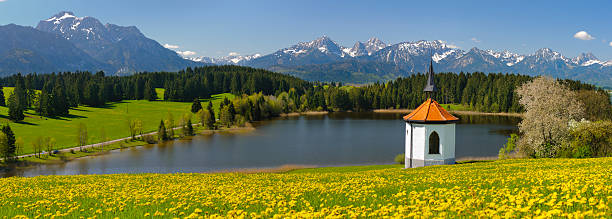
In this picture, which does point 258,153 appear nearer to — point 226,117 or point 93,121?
point 226,117

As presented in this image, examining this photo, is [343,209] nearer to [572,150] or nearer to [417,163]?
[417,163]

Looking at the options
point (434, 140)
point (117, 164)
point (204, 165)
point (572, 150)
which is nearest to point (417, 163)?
point (434, 140)

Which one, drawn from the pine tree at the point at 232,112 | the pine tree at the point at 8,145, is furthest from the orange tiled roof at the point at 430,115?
the pine tree at the point at 232,112

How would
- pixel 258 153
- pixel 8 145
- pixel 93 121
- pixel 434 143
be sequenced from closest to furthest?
1. pixel 434 143
2. pixel 8 145
3. pixel 258 153
4. pixel 93 121

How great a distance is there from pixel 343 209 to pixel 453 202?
9.86ft

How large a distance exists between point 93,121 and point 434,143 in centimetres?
12738

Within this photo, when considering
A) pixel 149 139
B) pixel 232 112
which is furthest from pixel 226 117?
pixel 149 139

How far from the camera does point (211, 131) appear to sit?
120938mm

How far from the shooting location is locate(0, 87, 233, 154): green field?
98.7 m

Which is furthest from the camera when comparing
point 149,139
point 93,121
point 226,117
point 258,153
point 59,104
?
point 226,117

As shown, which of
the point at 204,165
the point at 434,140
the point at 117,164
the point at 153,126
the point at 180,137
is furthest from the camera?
the point at 153,126

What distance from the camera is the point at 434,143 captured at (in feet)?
137

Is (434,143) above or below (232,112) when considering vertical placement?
below

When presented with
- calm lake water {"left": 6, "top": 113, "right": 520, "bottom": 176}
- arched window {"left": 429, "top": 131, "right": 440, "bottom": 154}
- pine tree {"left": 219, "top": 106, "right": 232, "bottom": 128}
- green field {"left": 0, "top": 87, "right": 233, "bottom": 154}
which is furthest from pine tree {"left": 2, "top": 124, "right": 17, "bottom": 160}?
arched window {"left": 429, "top": 131, "right": 440, "bottom": 154}
